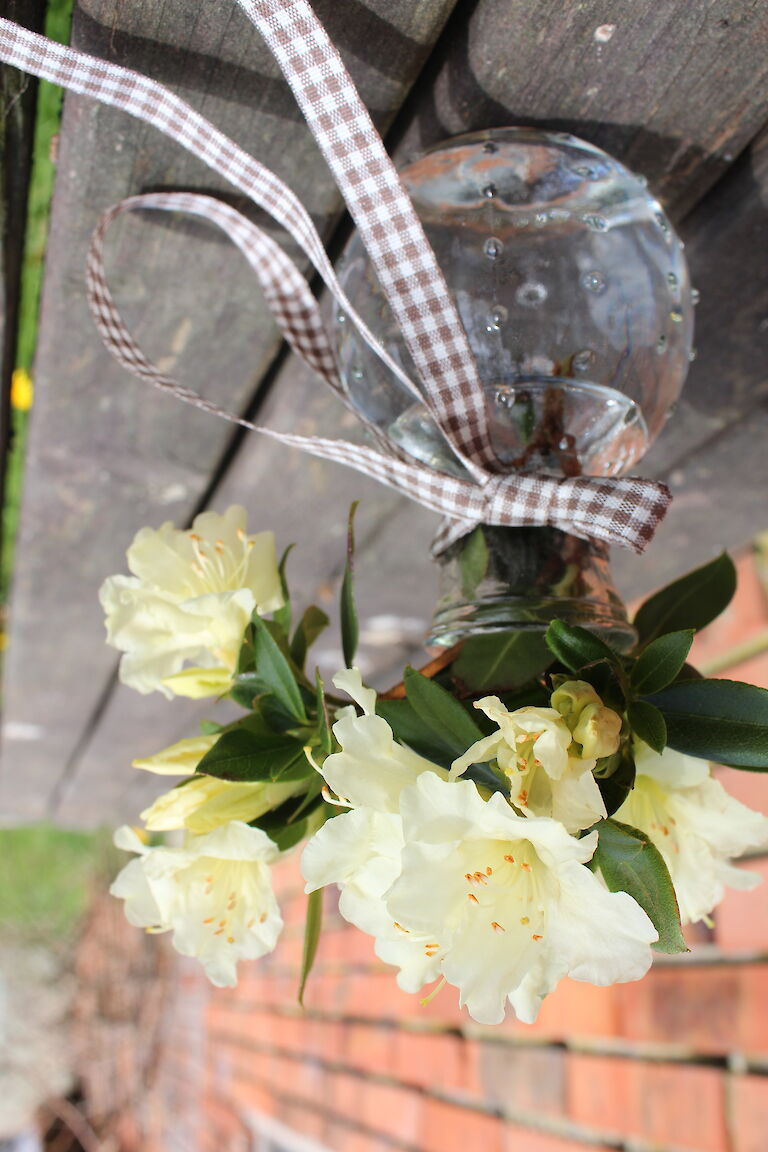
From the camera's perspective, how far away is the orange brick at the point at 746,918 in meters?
0.96

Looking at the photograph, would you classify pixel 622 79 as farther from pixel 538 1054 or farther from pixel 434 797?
pixel 538 1054

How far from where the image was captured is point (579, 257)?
20.0 inches

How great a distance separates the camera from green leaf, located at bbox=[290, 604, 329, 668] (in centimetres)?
58

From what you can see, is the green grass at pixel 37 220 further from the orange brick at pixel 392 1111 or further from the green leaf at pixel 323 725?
the orange brick at pixel 392 1111

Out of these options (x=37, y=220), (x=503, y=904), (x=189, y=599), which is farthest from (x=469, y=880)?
(x=37, y=220)

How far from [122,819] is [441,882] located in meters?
2.53

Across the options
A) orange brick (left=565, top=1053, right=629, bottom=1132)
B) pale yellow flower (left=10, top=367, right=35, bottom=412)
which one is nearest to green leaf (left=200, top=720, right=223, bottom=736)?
pale yellow flower (left=10, top=367, right=35, bottom=412)

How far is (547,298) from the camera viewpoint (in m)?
0.50

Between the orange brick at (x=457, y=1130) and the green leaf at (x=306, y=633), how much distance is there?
993 mm

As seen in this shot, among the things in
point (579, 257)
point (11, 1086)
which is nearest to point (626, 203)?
point (579, 257)

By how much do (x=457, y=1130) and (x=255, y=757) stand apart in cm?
114

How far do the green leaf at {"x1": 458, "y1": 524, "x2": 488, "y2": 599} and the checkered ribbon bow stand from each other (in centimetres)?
2

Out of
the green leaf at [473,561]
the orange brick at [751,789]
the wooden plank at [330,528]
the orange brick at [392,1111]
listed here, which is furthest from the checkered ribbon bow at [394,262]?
the orange brick at [392,1111]

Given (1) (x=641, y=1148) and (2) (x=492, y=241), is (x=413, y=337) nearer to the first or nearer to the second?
(2) (x=492, y=241)
